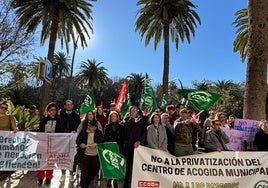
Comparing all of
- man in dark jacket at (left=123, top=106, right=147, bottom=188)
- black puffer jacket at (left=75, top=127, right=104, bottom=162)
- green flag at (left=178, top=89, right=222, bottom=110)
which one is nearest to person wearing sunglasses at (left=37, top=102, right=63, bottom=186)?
black puffer jacket at (left=75, top=127, right=104, bottom=162)

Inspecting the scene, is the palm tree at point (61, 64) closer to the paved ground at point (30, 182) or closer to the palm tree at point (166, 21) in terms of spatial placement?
the palm tree at point (166, 21)

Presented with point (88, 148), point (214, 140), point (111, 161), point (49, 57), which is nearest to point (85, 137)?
point (88, 148)

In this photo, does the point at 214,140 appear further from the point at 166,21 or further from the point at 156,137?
the point at 166,21

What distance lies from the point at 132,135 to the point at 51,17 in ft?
50.6

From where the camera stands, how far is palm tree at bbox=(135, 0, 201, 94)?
80.8 ft

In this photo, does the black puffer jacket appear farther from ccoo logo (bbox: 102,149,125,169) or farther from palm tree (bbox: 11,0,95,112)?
palm tree (bbox: 11,0,95,112)

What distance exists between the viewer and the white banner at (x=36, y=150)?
8.14 meters

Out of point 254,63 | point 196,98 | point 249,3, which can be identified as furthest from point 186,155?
point 249,3

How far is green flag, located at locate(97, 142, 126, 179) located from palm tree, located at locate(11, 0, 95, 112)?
551 inches

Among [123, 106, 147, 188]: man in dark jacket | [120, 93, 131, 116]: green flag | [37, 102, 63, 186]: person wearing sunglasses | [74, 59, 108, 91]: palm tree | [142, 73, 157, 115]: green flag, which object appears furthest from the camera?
[74, 59, 108, 91]: palm tree

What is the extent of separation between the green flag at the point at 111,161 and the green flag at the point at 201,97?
2.65 metres

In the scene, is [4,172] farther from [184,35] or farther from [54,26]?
[184,35]

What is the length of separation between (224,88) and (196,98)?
63.0 meters

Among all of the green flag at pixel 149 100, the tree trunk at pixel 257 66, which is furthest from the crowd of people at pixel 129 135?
the green flag at pixel 149 100
